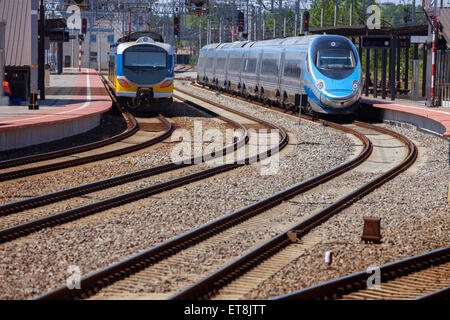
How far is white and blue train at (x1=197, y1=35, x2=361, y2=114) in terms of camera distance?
973 inches

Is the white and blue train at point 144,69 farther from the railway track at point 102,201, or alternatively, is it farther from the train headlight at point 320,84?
the railway track at point 102,201

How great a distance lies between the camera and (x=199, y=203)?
11414 mm

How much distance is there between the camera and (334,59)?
25.2 meters

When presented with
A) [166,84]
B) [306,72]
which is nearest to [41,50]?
[166,84]

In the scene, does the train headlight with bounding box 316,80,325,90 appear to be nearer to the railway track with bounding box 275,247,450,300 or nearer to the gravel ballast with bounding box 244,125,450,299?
the gravel ballast with bounding box 244,125,450,299

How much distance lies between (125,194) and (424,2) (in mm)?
21351

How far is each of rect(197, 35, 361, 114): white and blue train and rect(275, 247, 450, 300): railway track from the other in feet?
52.8

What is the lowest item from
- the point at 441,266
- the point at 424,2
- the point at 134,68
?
the point at 441,266

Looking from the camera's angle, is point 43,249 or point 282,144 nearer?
point 43,249

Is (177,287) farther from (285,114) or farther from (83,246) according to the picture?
(285,114)

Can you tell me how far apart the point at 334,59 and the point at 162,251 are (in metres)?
17.9

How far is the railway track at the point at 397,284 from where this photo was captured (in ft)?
22.6
